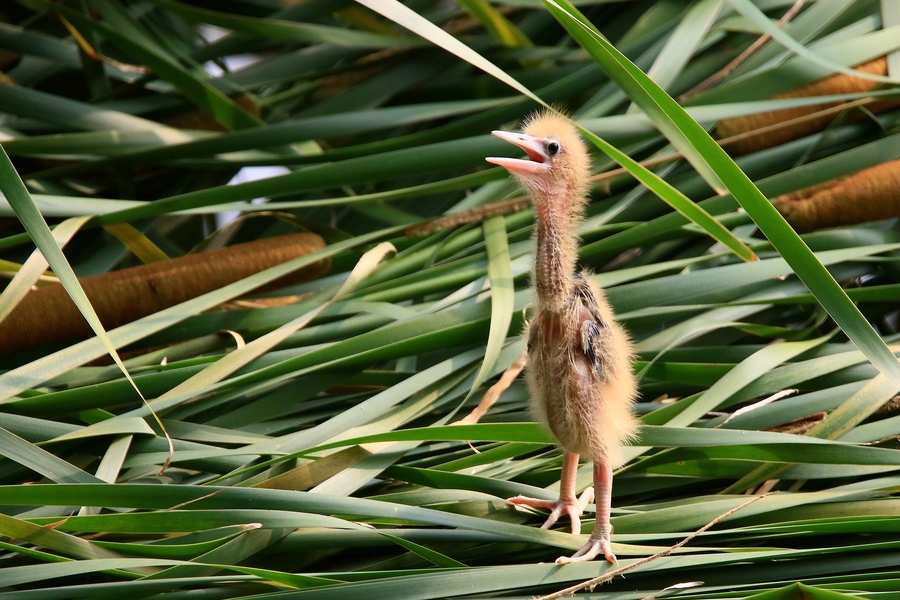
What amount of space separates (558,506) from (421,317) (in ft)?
1.29

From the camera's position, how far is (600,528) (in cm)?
93

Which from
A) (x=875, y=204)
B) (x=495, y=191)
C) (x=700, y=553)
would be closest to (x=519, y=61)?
(x=495, y=191)

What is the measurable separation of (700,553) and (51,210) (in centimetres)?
118

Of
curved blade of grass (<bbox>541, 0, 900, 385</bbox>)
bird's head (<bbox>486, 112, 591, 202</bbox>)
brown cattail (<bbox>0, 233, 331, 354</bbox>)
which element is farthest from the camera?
brown cattail (<bbox>0, 233, 331, 354</bbox>)

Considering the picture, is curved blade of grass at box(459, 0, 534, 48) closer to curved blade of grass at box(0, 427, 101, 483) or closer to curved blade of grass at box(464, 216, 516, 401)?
curved blade of grass at box(464, 216, 516, 401)

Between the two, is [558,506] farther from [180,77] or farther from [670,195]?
[180,77]

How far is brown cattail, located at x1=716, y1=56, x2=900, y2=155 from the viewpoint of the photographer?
1.51m

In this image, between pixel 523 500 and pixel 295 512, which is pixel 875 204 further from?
pixel 295 512

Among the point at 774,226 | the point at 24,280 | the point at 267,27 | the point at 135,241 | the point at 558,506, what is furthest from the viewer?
the point at 267,27

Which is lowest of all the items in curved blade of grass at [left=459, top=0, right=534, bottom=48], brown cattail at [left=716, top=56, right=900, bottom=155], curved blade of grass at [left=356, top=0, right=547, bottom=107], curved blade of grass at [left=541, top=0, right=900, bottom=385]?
curved blade of grass at [left=541, top=0, right=900, bottom=385]

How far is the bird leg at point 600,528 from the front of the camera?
0.91 meters

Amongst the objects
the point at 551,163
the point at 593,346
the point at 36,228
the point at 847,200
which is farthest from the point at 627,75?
the point at 36,228

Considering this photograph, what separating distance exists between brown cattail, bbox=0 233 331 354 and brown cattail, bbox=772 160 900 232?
0.89 m

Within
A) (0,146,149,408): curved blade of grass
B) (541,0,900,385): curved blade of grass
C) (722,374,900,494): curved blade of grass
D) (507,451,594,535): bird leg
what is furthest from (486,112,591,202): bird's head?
(0,146,149,408): curved blade of grass
